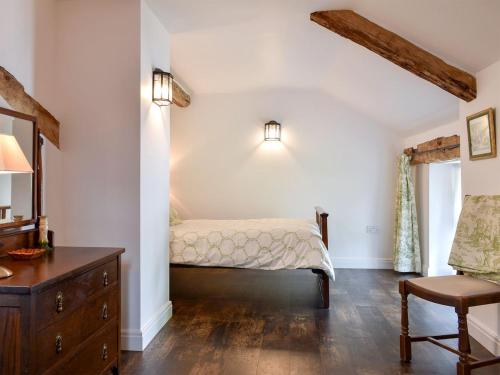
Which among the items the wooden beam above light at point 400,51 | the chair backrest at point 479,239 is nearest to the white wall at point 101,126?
the wooden beam above light at point 400,51

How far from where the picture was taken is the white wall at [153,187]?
2662mm

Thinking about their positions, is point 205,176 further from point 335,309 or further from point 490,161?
point 490,161

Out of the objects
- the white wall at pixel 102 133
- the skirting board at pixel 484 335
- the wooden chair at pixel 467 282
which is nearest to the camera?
the wooden chair at pixel 467 282

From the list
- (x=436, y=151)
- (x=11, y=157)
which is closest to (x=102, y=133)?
(x=11, y=157)

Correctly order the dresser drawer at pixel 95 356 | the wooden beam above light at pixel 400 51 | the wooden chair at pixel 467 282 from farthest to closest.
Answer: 1. the wooden beam above light at pixel 400 51
2. the wooden chair at pixel 467 282
3. the dresser drawer at pixel 95 356

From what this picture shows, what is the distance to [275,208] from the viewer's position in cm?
530

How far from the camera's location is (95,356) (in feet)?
6.16

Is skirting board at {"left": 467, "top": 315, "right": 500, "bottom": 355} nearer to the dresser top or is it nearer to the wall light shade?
the dresser top

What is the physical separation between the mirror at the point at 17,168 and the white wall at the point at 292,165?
3384 millimetres

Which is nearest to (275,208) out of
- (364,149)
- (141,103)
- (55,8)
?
(364,149)

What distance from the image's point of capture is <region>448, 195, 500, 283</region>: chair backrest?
2334 millimetres

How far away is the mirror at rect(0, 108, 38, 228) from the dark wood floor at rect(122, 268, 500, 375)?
3.82 ft

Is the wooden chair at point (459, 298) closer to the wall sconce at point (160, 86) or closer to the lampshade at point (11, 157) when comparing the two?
the wall sconce at point (160, 86)

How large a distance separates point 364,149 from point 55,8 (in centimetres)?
401
